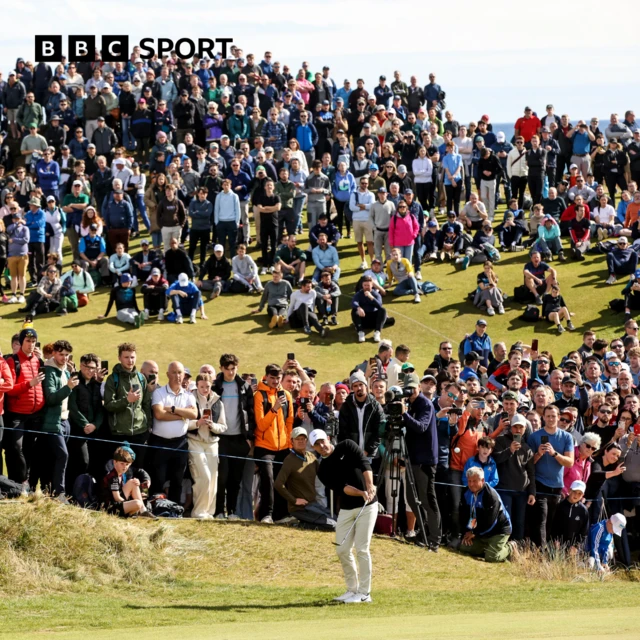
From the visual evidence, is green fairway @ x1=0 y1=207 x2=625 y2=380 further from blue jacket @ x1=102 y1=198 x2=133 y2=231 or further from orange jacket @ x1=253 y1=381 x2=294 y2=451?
orange jacket @ x1=253 y1=381 x2=294 y2=451

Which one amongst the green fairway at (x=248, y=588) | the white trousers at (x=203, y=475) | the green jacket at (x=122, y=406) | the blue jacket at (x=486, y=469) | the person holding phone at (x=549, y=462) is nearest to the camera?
the green fairway at (x=248, y=588)

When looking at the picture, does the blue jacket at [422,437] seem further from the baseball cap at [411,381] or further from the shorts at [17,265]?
the shorts at [17,265]

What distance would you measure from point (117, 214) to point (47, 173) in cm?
266

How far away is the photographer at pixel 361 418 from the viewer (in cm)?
1441

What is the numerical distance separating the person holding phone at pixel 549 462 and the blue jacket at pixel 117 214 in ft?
46.5

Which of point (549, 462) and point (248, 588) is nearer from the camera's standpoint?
point (248, 588)

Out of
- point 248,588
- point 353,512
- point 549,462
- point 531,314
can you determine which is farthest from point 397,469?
point 531,314

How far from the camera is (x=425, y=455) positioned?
47.1ft

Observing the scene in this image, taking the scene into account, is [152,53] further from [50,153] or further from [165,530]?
[165,530]

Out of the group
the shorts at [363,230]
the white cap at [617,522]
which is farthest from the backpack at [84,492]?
the shorts at [363,230]

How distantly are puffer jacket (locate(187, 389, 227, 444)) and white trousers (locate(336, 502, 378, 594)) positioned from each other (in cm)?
307

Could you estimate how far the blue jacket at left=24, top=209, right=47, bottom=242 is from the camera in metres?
26.2

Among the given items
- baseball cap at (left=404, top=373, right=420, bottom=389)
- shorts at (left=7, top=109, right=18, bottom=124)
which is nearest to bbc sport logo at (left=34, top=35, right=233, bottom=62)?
shorts at (left=7, top=109, right=18, bottom=124)

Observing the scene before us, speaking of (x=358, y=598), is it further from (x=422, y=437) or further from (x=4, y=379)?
(x=4, y=379)
